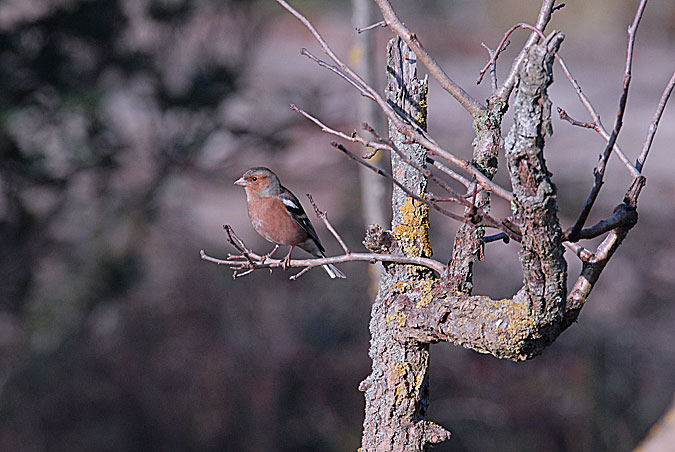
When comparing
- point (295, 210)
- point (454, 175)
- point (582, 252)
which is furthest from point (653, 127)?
point (295, 210)

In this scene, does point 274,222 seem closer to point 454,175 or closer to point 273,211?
point 273,211

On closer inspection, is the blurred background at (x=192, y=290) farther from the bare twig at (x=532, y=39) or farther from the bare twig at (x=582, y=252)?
the bare twig at (x=582, y=252)

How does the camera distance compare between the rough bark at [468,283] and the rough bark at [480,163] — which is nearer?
the rough bark at [468,283]

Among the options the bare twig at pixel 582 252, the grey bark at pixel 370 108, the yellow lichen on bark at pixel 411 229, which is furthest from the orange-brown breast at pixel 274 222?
the bare twig at pixel 582 252

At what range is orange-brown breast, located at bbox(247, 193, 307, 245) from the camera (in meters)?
3.60

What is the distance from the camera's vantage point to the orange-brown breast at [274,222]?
3.60m

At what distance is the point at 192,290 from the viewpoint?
27.8 feet

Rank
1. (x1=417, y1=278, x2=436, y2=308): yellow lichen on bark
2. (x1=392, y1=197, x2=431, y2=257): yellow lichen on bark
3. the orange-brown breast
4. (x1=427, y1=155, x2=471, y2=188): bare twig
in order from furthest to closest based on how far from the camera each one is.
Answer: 1. the orange-brown breast
2. (x1=392, y1=197, x2=431, y2=257): yellow lichen on bark
3. (x1=417, y1=278, x2=436, y2=308): yellow lichen on bark
4. (x1=427, y1=155, x2=471, y2=188): bare twig

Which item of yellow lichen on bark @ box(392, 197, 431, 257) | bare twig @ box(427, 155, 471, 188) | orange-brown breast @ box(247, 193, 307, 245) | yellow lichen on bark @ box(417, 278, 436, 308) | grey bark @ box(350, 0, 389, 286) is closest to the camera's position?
bare twig @ box(427, 155, 471, 188)

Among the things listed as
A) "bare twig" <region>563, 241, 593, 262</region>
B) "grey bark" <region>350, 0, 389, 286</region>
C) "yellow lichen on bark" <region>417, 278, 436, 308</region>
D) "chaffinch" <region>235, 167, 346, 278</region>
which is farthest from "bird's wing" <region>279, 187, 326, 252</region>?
"bare twig" <region>563, 241, 593, 262</region>

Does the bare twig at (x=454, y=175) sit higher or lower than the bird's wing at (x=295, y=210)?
higher

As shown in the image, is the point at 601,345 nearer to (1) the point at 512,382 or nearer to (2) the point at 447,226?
(1) the point at 512,382

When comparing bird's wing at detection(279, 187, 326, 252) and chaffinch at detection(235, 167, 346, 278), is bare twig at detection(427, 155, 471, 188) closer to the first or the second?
chaffinch at detection(235, 167, 346, 278)

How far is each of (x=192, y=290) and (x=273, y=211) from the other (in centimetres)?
506
